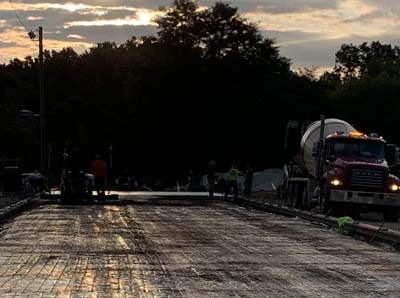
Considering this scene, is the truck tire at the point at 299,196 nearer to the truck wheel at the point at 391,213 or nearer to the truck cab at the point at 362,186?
the truck cab at the point at 362,186

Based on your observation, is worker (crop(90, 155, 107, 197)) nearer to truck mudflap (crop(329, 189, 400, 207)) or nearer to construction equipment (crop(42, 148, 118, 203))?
construction equipment (crop(42, 148, 118, 203))

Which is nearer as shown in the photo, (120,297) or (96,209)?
(120,297)

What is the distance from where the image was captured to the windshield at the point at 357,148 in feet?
101

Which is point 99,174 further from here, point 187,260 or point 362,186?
point 187,260

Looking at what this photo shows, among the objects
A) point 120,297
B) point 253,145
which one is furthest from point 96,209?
point 253,145

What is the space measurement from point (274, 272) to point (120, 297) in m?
3.36

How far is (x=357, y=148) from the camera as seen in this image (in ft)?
101

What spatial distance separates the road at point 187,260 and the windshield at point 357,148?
22.2 ft

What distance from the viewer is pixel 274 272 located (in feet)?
45.8

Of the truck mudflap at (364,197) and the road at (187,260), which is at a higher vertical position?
the truck mudflap at (364,197)

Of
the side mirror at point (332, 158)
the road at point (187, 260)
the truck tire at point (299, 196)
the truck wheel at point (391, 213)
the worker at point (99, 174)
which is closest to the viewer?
the road at point (187, 260)

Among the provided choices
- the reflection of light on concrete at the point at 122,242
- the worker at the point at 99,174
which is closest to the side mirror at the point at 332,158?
the worker at the point at 99,174

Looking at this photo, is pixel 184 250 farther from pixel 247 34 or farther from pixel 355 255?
pixel 247 34

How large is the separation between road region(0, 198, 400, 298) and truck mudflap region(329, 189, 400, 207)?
17.8 feet
